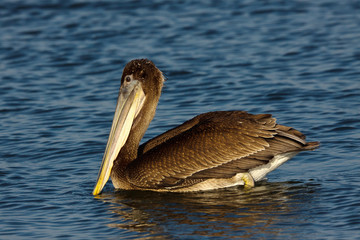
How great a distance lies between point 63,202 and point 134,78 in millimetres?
1689

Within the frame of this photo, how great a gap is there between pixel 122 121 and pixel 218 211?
1736 millimetres

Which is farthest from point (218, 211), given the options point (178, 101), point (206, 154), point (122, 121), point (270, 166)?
point (178, 101)

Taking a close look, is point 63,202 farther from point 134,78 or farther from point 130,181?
point 134,78

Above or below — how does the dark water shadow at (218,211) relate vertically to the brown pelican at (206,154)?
below

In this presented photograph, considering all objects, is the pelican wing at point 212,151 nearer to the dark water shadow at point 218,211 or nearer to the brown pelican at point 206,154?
the brown pelican at point 206,154

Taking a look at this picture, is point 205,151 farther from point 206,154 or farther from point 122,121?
point 122,121

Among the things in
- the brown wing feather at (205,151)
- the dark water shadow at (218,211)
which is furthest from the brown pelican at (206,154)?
the dark water shadow at (218,211)

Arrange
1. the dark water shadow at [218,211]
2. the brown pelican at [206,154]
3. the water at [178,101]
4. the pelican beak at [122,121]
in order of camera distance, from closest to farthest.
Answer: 1. the dark water shadow at [218,211]
2. the water at [178,101]
3. the brown pelican at [206,154]
4. the pelican beak at [122,121]

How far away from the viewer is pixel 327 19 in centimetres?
1631

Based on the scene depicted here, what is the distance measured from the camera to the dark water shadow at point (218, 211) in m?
6.85

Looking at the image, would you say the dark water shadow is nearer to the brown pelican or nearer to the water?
the water

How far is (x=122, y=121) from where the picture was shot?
A: 27.7 ft

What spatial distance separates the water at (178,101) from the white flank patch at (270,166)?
0.16 metres

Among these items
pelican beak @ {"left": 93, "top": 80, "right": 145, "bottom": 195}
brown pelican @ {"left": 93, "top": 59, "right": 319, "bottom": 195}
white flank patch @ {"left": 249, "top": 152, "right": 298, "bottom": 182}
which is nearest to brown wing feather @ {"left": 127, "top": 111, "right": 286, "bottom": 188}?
brown pelican @ {"left": 93, "top": 59, "right": 319, "bottom": 195}
